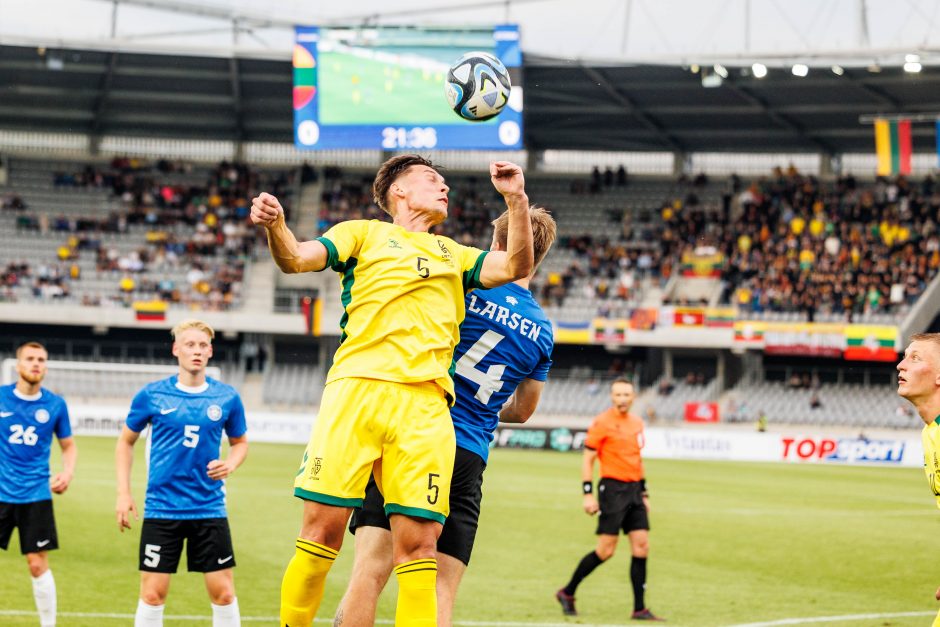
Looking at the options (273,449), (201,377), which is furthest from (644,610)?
(273,449)

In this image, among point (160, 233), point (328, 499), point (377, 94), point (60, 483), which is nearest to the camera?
point (328, 499)

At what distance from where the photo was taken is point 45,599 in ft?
27.5

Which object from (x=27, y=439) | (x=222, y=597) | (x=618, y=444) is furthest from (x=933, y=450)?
(x=27, y=439)

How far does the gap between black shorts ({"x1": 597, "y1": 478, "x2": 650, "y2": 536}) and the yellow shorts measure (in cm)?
592

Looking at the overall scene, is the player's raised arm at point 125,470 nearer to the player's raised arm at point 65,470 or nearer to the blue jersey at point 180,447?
the blue jersey at point 180,447

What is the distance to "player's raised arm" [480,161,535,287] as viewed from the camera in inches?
197

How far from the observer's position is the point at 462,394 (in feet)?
18.9

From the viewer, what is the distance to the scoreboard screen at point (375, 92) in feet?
110

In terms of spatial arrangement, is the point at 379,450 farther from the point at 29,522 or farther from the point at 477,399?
the point at 29,522

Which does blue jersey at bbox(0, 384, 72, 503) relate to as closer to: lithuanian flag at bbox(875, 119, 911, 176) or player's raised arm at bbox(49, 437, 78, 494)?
player's raised arm at bbox(49, 437, 78, 494)

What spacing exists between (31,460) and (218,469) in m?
2.43

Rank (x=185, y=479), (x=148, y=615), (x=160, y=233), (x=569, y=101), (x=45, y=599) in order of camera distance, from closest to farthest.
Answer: (x=148, y=615), (x=185, y=479), (x=45, y=599), (x=569, y=101), (x=160, y=233)

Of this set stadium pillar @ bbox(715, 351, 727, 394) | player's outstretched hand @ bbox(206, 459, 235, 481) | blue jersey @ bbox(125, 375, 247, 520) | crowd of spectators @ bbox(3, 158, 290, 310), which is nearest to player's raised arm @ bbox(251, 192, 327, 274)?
player's outstretched hand @ bbox(206, 459, 235, 481)

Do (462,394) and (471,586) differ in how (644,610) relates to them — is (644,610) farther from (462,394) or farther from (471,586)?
(462,394)
